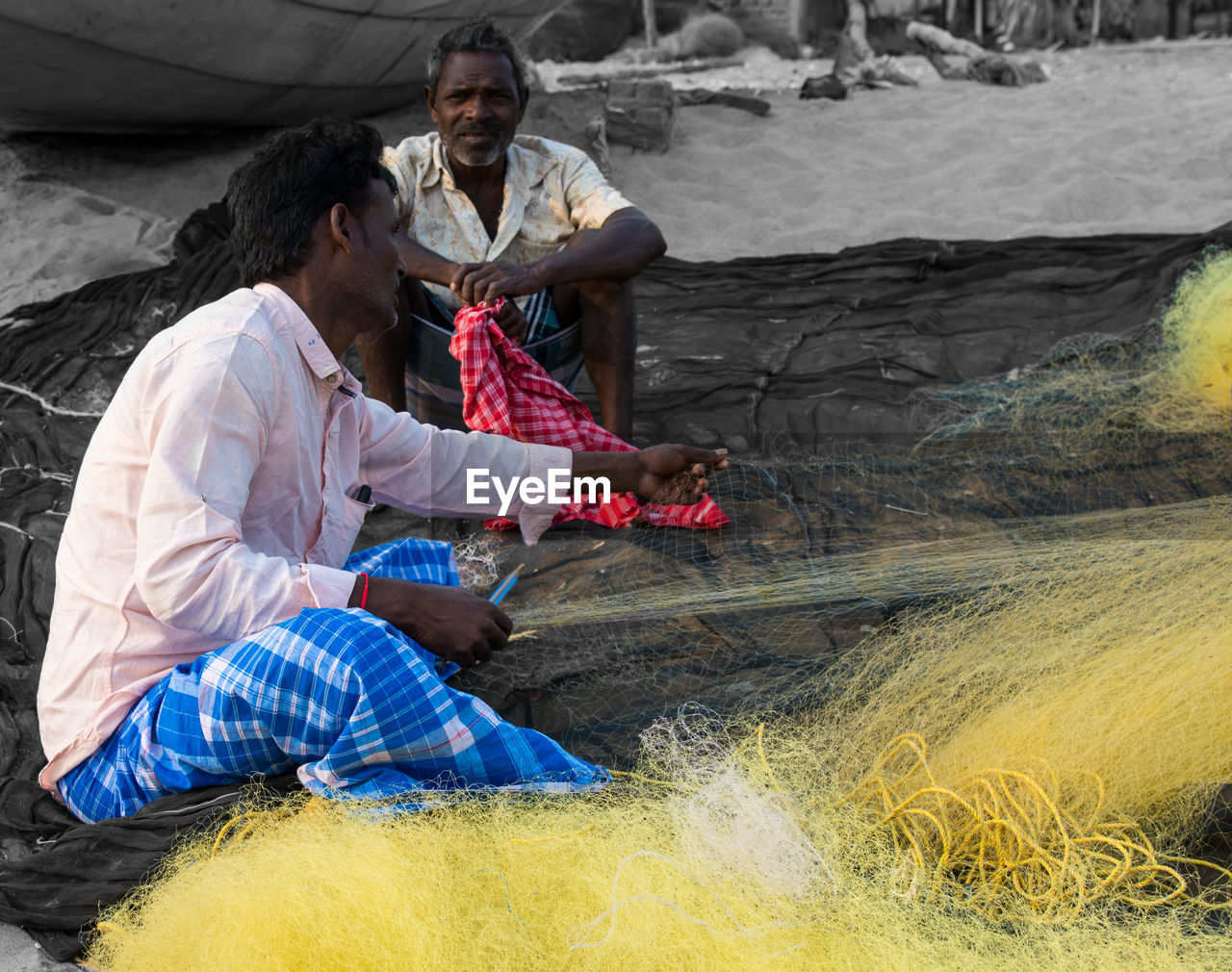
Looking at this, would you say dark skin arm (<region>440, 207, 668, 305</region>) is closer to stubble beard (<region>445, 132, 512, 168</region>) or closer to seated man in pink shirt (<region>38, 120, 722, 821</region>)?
stubble beard (<region>445, 132, 512, 168</region>)

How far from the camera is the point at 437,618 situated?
83.5 inches

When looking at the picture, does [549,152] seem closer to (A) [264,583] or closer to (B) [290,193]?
(B) [290,193]

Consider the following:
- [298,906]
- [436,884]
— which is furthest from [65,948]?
[436,884]

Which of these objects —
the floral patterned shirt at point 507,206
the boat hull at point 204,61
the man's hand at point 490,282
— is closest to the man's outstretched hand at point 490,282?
the man's hand at point 490,282

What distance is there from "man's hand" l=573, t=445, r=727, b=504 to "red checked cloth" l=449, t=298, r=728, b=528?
353 millimetres

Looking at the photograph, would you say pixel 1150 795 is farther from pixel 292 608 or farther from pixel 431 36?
pixel 431 36

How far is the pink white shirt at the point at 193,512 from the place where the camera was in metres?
1.88

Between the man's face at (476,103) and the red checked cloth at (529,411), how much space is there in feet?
2.24

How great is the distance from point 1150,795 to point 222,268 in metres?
4.61

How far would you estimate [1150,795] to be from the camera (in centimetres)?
184

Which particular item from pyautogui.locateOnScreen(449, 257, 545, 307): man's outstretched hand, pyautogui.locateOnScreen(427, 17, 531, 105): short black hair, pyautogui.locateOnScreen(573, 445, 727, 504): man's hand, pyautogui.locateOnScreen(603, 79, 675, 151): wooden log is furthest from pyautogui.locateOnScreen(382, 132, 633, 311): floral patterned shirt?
pyautogui.locateOnScreen(603, 79, 675, 151): wooden log

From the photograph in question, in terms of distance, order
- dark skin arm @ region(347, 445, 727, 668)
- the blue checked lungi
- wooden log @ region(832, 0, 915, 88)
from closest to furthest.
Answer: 1. the blue checked lungi
2. dark skin arm @ region(347, 445, 727, 668)
3. wooden log @ region(832, 0, 915, 88)

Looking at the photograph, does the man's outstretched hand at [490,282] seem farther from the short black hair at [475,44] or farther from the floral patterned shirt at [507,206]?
the short black hair at [475,44]

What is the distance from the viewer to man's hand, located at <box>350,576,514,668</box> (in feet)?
6.85
